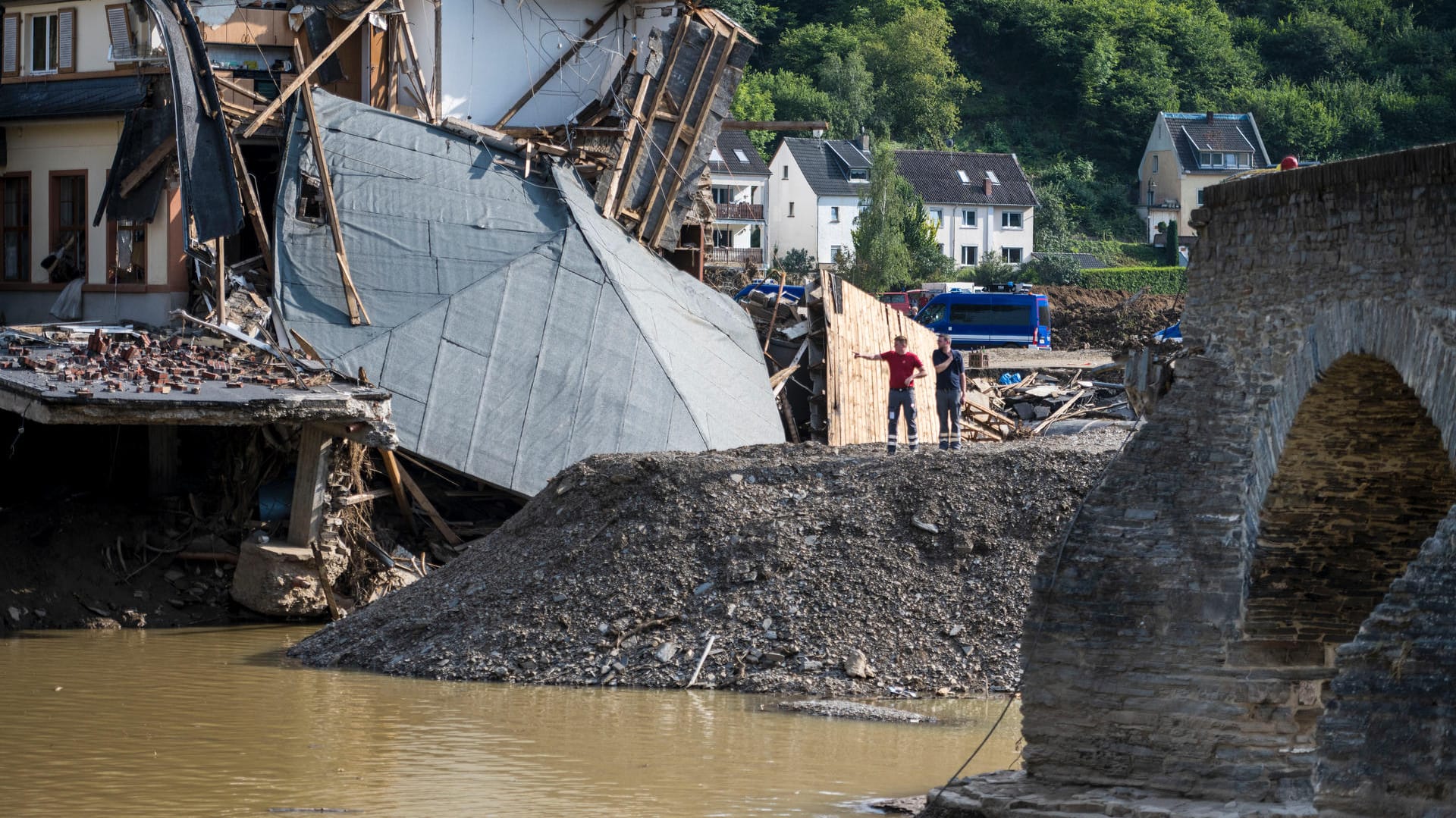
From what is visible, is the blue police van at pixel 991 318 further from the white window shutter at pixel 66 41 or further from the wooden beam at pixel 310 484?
the wooden beam at pixel 310 484

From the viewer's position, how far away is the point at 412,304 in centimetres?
2200

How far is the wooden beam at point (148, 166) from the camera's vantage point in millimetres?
22547

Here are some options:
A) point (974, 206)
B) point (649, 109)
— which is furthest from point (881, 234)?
point (649, 109)

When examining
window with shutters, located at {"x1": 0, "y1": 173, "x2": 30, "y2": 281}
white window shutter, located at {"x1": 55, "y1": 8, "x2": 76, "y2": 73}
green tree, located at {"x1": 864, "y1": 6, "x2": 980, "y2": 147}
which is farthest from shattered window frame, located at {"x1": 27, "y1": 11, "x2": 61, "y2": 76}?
green tree, located at {"x1": 864, "y1": 6, "x2": 980, "y2": 147}

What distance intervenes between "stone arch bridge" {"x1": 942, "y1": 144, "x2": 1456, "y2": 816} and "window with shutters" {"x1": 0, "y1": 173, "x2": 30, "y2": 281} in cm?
1868

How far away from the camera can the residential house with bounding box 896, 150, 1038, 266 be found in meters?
79.7

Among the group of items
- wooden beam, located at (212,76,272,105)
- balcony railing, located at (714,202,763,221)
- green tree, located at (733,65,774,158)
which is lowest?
wooden beam, located at (212,76,272,105)

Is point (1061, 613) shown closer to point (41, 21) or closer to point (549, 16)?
point (549, 16)

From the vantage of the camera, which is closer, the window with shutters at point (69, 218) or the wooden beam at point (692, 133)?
the window with shutters at point (69, 218)

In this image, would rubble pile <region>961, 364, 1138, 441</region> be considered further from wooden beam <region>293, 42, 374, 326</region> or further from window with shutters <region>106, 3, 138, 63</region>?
window with shutters <region>106, 3, 138, 63</region>

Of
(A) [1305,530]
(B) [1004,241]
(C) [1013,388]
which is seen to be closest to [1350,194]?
(A) [1305,530]

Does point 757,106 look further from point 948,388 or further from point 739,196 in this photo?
point 948,388

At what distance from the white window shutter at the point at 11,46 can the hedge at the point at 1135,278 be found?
5112cm

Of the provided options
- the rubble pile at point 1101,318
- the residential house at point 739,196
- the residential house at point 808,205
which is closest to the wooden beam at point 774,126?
the rubble pile at point 1101,318
